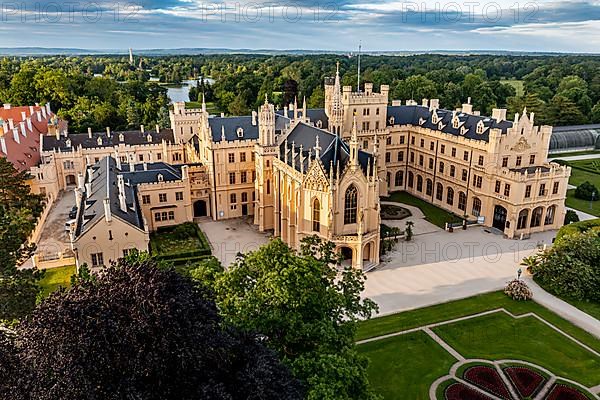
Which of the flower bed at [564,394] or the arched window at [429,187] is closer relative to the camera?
the flower bed at [564,394]

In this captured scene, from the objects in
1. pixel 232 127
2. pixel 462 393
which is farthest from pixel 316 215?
pixel 462 393

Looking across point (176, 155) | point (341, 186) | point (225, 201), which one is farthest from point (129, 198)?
point (176, 155)

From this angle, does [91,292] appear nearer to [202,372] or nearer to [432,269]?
[202,372]

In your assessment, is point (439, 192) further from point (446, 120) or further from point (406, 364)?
point (406, 364)

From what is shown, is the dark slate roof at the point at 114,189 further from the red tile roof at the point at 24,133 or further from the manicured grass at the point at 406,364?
the manicured grass at the point at 406,364

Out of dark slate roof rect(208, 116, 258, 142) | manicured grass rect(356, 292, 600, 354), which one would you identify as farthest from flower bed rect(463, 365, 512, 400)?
dark slate roof rect(208, 116, 258, 142)

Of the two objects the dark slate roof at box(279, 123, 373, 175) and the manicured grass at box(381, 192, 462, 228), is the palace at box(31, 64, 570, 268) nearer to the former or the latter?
the dark slate roof at box(279, 123, 373, 175)

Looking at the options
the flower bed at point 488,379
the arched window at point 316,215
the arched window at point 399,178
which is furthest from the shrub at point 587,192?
the flower bed at point 488,379
